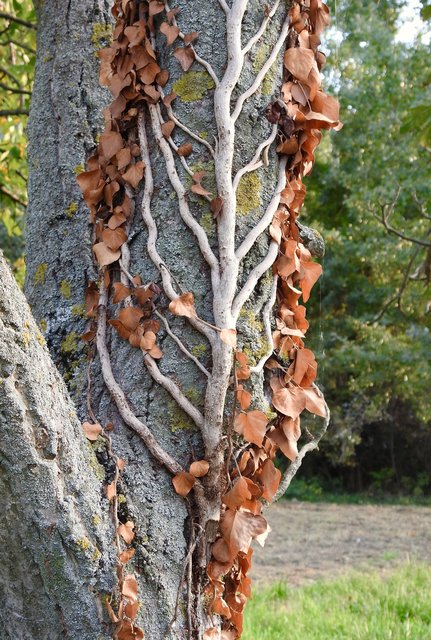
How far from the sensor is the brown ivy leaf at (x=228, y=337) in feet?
4.25

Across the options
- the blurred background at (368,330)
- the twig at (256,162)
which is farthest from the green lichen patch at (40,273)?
the blurred background at (368,330)

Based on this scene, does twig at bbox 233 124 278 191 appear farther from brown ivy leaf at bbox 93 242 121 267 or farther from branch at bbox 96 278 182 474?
branch at bbox 96 278 182 474

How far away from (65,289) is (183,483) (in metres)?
0.52

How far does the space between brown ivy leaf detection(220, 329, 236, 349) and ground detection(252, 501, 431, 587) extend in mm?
4856

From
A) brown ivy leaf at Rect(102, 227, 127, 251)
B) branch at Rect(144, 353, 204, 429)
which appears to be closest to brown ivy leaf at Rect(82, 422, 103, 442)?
branch at Rect(144, 353, 204, 429)

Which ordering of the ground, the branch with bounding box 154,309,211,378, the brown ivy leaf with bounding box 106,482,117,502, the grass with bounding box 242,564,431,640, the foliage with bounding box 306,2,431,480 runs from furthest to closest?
the foliage with bounding box 306,2,431,480, the ground, the grass with bounding box 242,564,431,640, the branch with bounding box 154,309,211,378, the brown ivy leaf with bounding box 106,482,117,502

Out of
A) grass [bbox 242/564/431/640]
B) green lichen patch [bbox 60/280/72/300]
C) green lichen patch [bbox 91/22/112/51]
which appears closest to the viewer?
green lichen patch [bbox 60/280/72/300]

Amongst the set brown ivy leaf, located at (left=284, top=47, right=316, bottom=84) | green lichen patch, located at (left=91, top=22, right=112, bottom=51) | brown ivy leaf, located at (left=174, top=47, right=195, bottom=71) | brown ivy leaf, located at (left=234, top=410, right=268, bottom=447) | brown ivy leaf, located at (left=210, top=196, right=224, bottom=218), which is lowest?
brown ivy leaf, located at (left=234, top=410, right=268, bottom=447)

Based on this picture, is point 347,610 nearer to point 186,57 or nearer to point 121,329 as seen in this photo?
point 121,329

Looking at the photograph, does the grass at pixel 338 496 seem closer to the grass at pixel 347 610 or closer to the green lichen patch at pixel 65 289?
the grass at pixel 347 610

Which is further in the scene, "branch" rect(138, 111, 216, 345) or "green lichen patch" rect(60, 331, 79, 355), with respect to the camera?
"green lichen patch" rect(60, 331, 79, 355)

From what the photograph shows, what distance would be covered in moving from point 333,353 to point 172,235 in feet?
32.9

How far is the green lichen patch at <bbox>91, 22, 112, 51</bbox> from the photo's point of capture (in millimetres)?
1792

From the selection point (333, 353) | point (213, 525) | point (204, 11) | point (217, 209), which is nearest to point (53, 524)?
point (213, 525)
